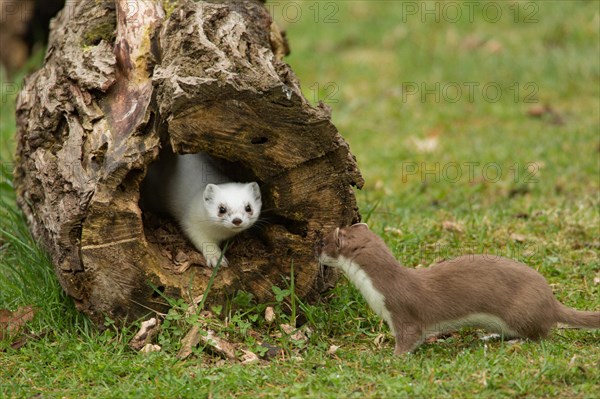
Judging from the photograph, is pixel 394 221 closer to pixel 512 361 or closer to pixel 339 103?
pixel 512 361

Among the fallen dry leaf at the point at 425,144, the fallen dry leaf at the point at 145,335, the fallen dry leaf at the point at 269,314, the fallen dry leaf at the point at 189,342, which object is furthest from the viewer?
the fallen dry leaf at the point at 425,144

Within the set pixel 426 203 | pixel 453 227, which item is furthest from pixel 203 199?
pixel 426 203

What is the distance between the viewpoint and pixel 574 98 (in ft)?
37.4

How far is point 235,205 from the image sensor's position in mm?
5879

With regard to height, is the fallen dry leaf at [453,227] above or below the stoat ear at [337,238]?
below

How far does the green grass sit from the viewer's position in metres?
4.86

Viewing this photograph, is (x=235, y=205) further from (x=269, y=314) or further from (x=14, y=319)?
(x=14, y=319)

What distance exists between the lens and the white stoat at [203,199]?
5914 mm

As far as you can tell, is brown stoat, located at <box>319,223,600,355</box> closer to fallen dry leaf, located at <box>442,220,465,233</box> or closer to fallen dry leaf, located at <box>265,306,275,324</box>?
fallen dry leaf, located at <box>265,306,275,324</box>

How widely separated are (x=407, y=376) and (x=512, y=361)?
0.61 metres

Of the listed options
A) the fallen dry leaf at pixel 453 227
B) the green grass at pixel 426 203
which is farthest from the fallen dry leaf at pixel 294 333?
the fallen dry leaf at pixel 453 227

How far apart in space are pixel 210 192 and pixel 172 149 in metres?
0.73

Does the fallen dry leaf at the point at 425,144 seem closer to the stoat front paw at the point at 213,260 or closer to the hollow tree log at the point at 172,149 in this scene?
the hollow tree log at the point at 172,149

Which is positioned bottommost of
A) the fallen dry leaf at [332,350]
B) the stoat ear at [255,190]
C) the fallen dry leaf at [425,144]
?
the fallen dry leaf at [425,144]
